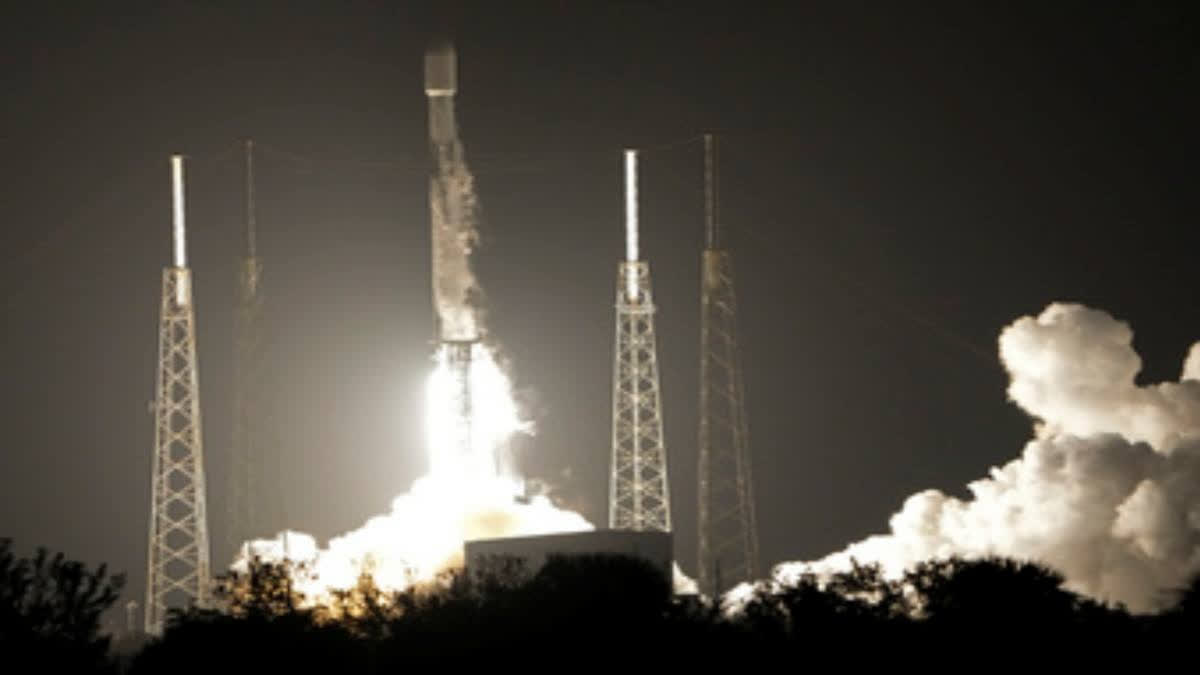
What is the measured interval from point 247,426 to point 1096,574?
78.3 feet

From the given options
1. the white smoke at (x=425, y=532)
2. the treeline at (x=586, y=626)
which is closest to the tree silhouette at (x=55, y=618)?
the treeline at (x=586, y=626)

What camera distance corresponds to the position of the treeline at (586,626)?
76.2m

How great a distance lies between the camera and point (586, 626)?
8200cm

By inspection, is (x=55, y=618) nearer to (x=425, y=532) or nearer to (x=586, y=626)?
(x=586, y=626)

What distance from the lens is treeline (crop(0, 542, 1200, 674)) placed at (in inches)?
3000

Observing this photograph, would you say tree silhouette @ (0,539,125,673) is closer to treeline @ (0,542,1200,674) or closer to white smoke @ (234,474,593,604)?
treeline @ (0,542,1200,674)

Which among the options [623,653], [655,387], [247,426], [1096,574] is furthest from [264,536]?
[623,653]

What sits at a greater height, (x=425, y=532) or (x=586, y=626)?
(x=425, y=532)

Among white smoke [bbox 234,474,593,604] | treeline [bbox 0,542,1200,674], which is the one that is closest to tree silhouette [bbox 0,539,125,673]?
treeline [bbox 0,542,1200,674]

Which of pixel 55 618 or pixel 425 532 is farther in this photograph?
pixel 425 532

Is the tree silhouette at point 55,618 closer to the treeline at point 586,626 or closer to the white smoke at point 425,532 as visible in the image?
the treeline at point 586,626

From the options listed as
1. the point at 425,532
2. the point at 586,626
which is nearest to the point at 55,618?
the point at 586,626

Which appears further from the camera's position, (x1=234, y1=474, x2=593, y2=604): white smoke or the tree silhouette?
(x1=234, y1=474, x2=593, y2=604): white smoke

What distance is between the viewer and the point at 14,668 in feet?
244
